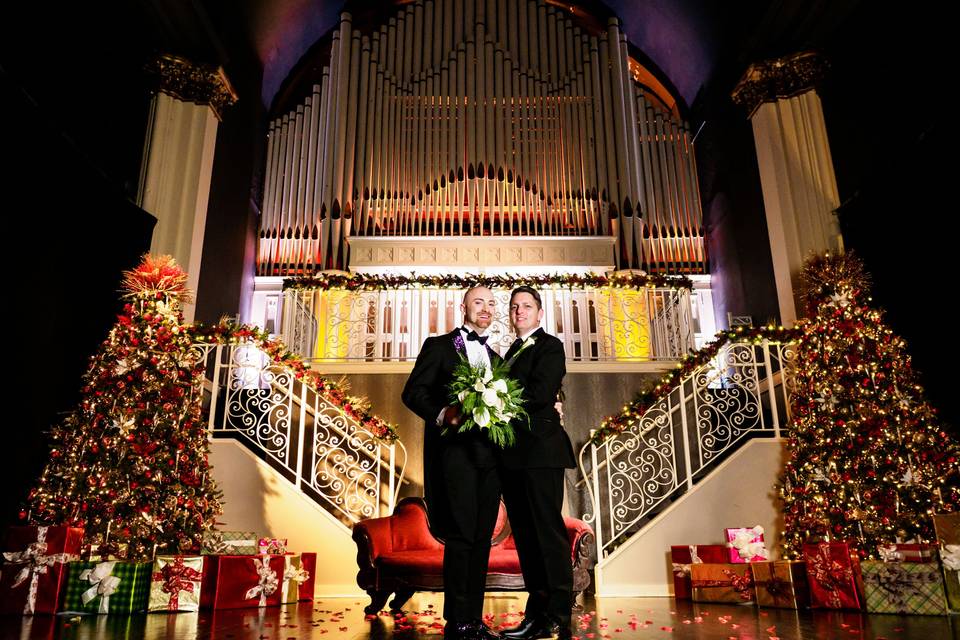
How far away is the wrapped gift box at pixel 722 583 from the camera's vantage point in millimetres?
4520

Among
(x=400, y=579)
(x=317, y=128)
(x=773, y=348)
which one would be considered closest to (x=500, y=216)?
(x=317, y=128)

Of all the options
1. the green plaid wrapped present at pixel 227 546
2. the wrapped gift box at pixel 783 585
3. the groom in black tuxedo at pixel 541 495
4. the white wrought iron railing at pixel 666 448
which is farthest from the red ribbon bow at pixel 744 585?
the green plaid wrapped present at pixel 227 546

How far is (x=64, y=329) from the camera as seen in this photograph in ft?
16.3

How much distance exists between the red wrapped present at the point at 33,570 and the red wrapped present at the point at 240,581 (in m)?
0.75

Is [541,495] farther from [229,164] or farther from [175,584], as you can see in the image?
[229,164]

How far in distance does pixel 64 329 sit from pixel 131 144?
2363mm

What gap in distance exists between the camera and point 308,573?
4836mm

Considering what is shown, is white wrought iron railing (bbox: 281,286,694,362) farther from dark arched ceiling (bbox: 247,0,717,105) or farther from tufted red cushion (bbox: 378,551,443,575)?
dark arched ceiling (bbox: 247,0,717,105)

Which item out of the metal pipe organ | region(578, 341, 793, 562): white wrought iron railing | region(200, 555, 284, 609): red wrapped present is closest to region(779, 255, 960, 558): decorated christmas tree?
region(578, 341, 793, 562): white wrought iron railing

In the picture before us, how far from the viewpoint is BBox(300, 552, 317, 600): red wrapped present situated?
486cm

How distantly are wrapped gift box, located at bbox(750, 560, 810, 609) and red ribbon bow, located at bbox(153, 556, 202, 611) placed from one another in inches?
133

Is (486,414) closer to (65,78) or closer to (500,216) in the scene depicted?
(65,78)

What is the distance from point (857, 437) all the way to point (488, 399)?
10.5 ft

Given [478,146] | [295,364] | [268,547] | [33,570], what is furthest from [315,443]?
[478,146]
